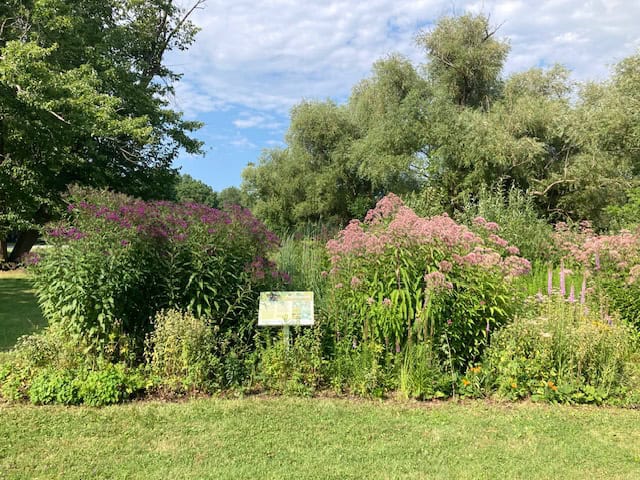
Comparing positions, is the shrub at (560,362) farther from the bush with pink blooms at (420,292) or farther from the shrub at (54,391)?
the shrub at (54,391)

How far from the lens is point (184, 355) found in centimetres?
→ 415

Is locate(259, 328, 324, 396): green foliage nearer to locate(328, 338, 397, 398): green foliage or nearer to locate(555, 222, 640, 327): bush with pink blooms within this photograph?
locate(328, 338, 397, 398): green foliage

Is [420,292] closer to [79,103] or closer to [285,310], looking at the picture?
[285,310]

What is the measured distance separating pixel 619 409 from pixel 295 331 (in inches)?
118

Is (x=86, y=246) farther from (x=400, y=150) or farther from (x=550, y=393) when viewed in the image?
(x=400, y=150)

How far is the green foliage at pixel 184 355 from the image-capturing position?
13.6 feet

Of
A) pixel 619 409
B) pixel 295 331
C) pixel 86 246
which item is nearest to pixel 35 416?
pixel 86 246

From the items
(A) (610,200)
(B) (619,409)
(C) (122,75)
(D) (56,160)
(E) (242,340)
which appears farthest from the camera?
(A) (610,200)

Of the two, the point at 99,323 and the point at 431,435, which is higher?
the point at 99,323

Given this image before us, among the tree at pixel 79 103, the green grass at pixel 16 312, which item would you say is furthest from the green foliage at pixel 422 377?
the tree at pixel 79 103

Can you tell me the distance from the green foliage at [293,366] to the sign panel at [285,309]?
0.17 m

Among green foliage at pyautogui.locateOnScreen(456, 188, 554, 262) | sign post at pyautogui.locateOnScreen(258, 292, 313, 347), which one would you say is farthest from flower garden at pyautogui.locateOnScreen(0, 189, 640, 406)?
green foliage at pyautogui.locateOnScreen(456, 188, 554, 262)

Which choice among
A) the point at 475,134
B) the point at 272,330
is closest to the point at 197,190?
the point at 475,134

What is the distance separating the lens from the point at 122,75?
48.9ft
